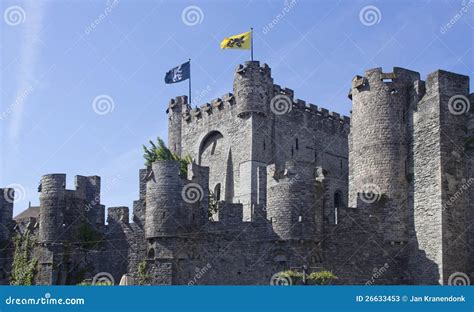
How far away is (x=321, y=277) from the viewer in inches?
1398

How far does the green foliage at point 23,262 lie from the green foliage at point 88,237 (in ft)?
10.8

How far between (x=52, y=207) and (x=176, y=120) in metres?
19.0

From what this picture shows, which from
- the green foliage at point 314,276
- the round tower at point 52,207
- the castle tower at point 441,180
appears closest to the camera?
the green foliage at point 314,276

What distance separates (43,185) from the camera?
44.4m

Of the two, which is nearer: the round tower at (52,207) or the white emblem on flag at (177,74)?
the round tower at (52,207)

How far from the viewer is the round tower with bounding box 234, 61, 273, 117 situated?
5247 cm

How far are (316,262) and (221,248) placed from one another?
446 centimetres

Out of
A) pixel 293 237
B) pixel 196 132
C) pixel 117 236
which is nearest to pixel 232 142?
pixel 196 132

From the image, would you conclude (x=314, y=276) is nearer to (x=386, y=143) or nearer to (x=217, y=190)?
(x=386, y=143)

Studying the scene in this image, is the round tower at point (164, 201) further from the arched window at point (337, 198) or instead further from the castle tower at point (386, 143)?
the arched window at point (337, 198)

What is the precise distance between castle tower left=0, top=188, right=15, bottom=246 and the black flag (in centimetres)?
1379

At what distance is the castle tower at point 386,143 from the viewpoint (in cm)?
3900

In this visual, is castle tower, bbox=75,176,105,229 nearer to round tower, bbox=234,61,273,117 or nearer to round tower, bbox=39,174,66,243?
round tower, bbox=39,174,66,243

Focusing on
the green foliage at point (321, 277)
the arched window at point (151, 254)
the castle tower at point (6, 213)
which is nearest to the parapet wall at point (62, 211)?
the arched window at point (151, 254)
